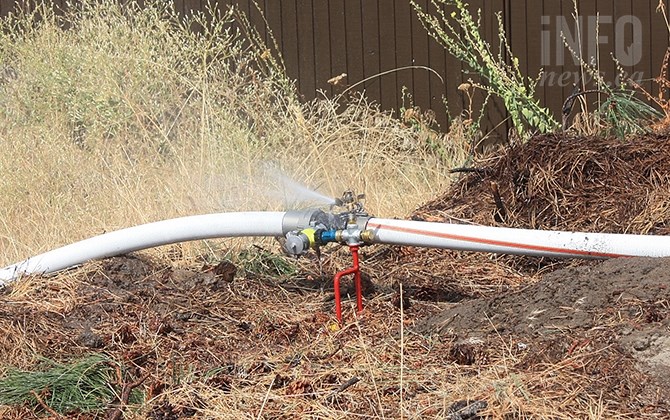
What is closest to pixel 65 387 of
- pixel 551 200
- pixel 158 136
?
pixel 551 200

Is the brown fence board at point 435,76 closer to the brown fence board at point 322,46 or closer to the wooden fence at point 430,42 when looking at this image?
the wooden fence at point 430,42

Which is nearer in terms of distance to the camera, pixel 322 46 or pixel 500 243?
pixel 500 243

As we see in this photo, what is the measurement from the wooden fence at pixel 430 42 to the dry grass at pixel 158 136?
211 mm

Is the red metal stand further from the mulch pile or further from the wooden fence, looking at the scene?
the wooden fence

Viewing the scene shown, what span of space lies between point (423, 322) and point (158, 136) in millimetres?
3588

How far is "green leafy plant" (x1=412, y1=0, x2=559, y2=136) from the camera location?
7.08m

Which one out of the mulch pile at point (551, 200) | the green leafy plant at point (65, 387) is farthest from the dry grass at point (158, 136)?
the green leafy plant at point (65, 387)

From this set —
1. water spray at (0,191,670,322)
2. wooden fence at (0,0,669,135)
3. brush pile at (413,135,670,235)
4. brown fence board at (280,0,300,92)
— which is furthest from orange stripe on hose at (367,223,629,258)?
brown fence board at (280,0,300,92)

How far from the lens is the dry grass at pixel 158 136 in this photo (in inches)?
224

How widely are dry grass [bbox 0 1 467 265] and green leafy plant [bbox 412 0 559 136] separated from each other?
527mm

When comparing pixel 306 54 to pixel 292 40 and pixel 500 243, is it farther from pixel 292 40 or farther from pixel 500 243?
pixel 500 243

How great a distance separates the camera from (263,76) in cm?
800

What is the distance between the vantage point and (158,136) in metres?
6.82

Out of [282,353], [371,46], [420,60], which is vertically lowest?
[282,353]
